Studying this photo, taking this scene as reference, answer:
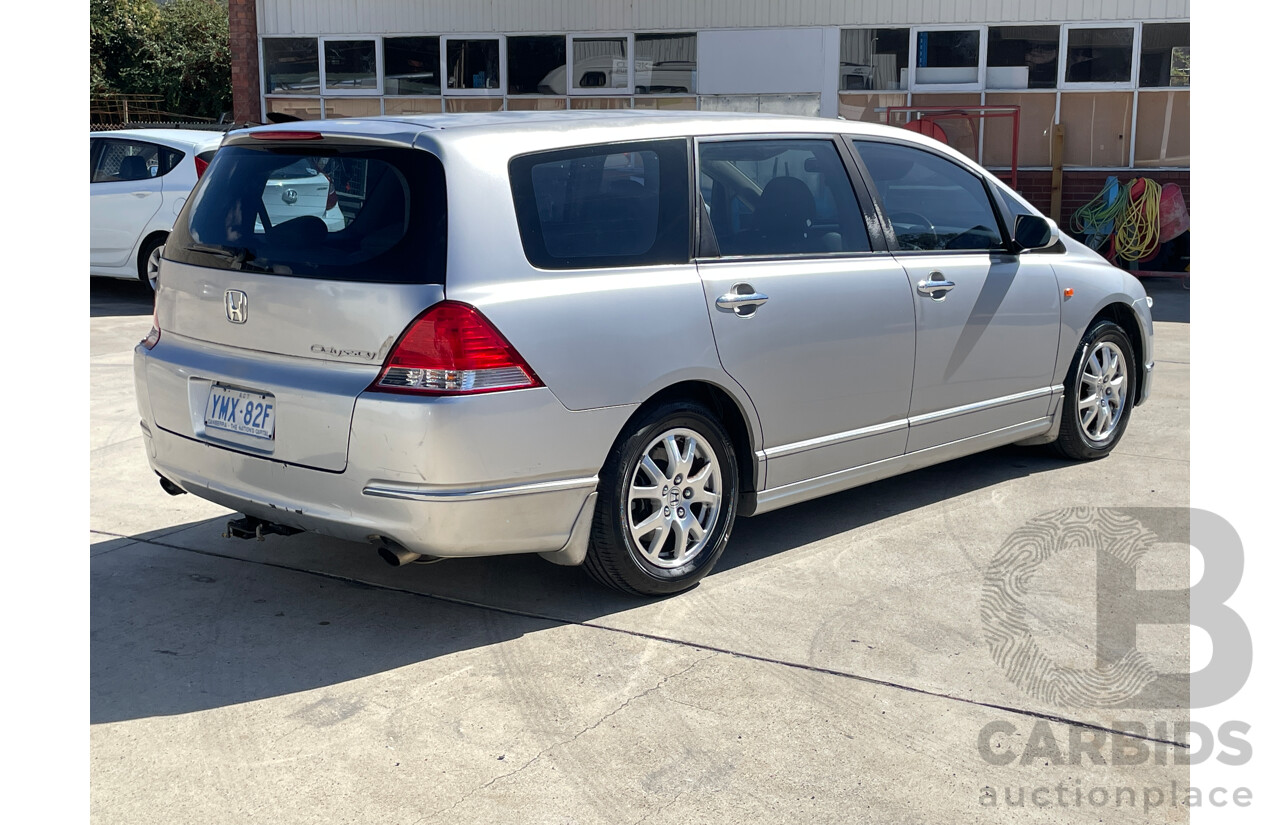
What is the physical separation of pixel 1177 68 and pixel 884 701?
14.3m

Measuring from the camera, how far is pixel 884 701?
3898 mm

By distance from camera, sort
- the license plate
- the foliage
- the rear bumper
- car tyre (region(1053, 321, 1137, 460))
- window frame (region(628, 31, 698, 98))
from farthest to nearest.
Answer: the foliage → window frame (region(628, 31, 698, 98)) → car tyre (region(1053, 321, 1137, 460)) → the license plate → the rear bumper

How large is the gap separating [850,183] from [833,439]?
1.09 meters

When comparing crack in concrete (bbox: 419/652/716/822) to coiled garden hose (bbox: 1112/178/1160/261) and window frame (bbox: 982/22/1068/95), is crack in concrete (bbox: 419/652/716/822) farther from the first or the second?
window frame (bbox: 982/22/1068/95)

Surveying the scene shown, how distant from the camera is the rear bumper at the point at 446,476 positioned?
13.0 feet

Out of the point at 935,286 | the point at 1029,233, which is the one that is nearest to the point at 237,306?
the point at 935,286

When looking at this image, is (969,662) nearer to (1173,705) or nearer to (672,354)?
(1173,705)

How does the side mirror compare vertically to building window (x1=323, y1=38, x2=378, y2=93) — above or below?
below

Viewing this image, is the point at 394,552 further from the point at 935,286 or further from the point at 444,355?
the point at 935,286

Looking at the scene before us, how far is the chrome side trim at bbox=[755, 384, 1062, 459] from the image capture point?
502 cm

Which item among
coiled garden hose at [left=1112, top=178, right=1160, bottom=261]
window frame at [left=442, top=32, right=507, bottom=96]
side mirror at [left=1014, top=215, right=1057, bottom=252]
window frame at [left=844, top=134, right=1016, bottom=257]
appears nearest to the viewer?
window frame at [left=844, top=134, right=1016, bottom=257]

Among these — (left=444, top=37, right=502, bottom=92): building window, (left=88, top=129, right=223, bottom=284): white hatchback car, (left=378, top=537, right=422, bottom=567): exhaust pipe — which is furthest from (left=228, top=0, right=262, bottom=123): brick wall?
(left=378, top=537, right=422, bottom=567): exhaust pipe

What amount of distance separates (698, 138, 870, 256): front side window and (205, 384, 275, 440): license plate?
1760 mm

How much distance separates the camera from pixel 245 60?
19.3m
